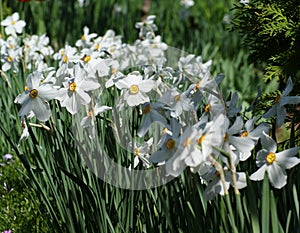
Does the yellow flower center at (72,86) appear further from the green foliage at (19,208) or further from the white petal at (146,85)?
the green foliage at (19,208)

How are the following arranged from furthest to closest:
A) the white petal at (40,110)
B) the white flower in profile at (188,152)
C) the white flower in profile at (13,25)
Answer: the white flower in profile at (13,25), the white petal at (40,110), the white flower in profile at (188,152)

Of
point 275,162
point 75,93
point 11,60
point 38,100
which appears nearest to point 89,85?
point 75,93

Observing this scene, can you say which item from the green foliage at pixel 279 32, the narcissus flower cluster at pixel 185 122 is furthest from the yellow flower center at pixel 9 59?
the green foliage at pixel 279 32

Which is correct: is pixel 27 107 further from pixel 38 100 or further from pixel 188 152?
pixel 188 152

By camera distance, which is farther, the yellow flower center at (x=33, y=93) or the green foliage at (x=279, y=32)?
the green foliage at (x=279, y=32)

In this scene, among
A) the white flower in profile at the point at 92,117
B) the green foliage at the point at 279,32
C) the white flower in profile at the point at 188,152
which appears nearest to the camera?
the white flower in profile at the point at 188,152

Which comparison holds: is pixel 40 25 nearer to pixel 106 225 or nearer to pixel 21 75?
pixel 21 75

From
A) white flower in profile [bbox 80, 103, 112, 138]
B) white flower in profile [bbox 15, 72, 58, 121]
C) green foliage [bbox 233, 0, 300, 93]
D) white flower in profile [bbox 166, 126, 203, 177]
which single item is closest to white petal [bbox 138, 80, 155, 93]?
white flower in profile [bbox 80, 103, 112, 138]

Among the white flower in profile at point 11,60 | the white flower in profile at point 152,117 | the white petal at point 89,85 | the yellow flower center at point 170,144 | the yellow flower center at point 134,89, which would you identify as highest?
the white petal at point 89,85

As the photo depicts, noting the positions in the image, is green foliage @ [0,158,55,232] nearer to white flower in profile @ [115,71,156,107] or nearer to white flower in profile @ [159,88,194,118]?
white flower in profile @ [115,71,156,107]
